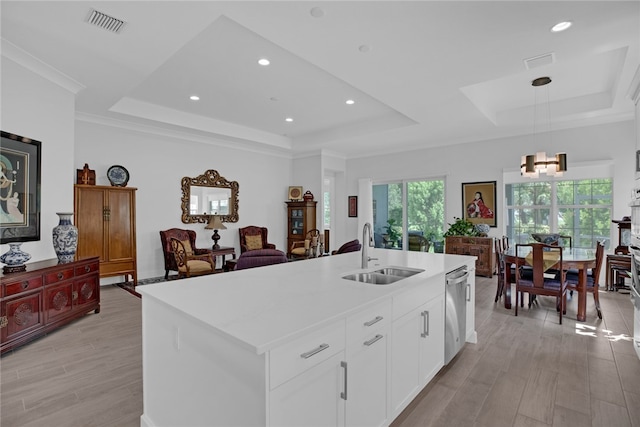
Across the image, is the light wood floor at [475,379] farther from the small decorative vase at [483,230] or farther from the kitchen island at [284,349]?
the small decorative vase at [483,230]

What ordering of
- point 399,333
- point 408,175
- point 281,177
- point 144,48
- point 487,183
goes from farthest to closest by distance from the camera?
point 281,177 → point 408,175 → point 487,183 → point 144,48 → point 399,333

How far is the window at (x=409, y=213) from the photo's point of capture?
737 centimetres

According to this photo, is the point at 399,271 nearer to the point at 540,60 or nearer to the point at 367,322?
the point at 367,322

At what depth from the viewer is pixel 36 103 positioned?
11.5ft

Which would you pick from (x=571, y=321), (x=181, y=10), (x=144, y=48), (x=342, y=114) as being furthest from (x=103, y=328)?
(x=571, y=321)

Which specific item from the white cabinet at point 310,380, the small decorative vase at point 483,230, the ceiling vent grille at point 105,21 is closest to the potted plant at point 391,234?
the small decorative vase at point 483,230

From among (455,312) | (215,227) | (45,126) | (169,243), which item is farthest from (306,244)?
(45,126)

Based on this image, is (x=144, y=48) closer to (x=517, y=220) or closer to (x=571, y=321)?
(x=571, y=321)

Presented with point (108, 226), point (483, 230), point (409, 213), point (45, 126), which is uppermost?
point (45, 126)

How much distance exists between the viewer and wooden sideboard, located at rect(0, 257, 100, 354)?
9.33ft

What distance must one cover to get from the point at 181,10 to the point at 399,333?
112 inches

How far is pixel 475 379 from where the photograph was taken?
2.45 meters

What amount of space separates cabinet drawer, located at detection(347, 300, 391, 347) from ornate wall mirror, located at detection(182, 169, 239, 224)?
5.62m

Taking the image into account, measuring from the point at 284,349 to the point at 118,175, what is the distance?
18.2ft
